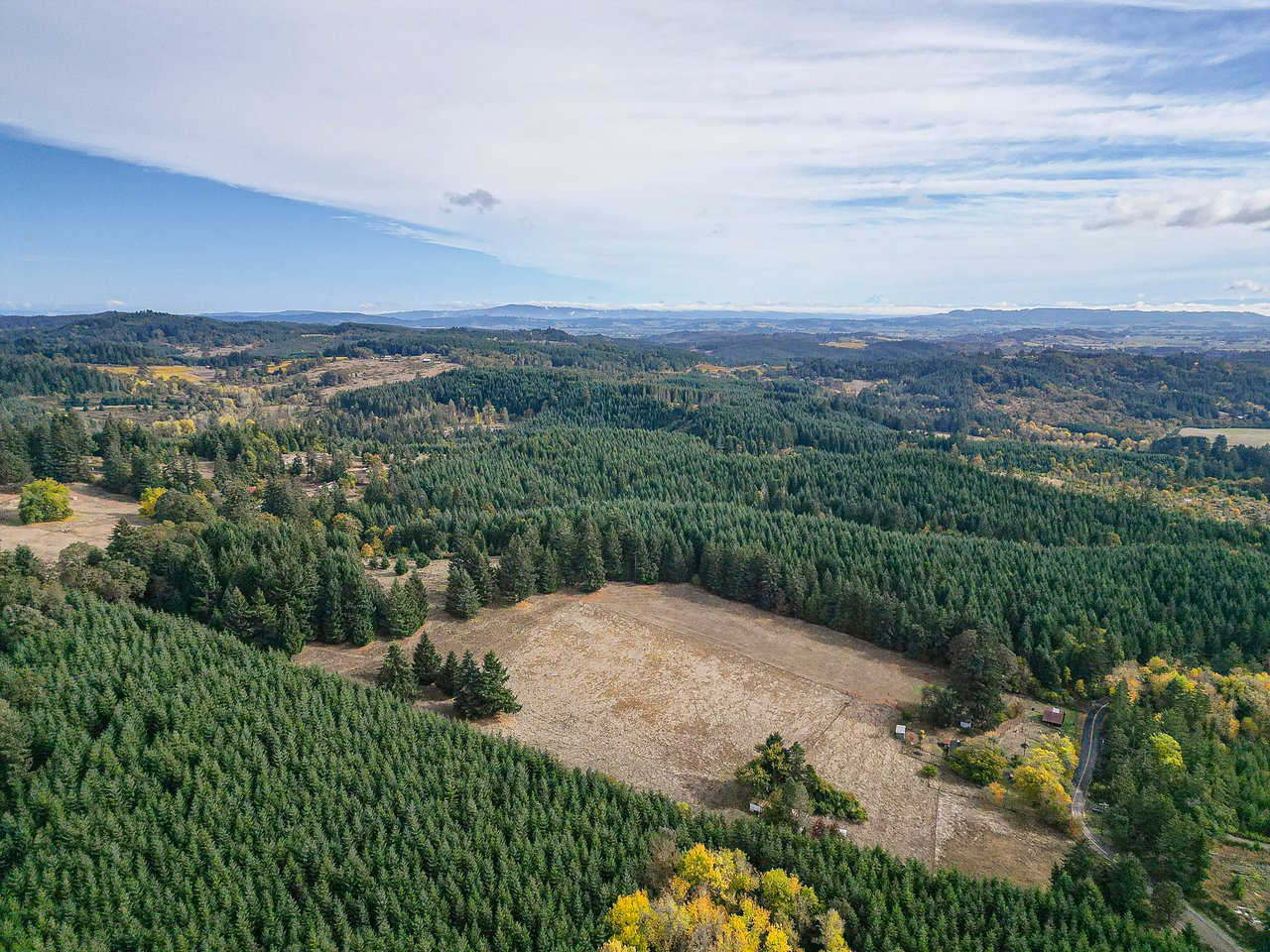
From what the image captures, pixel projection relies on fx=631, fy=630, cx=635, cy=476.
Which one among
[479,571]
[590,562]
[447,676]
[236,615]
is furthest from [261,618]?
[590,562]

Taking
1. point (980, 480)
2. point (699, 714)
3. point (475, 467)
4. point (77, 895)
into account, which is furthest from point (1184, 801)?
point (475, 467)

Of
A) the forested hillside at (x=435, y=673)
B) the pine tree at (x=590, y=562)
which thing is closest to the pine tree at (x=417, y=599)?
the forested hillside at (x=435, y=673)

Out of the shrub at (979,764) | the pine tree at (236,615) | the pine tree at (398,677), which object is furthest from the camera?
the pine tree at (236,615)

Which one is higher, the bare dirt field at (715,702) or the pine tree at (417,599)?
the pine tree at (417,599)

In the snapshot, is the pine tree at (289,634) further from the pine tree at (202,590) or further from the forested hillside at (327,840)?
the forested hillside at (327,840)

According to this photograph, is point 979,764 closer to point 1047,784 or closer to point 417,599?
point 1047,784

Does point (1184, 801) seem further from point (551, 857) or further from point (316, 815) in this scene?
point (316, 815)

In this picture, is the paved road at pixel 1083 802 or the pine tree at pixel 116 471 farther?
the pine tree at pixel 116 471
